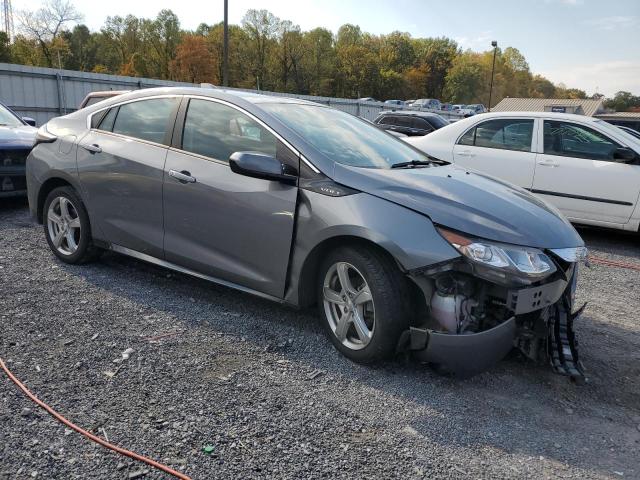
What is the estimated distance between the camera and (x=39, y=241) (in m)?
5.74

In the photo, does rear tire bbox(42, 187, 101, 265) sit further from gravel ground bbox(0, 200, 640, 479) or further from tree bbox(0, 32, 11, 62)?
tree bbox(0, 32, 11, 62)

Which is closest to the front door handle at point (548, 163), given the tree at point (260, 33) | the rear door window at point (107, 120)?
the rear door window at point (107, 120)

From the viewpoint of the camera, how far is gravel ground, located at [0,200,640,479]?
8.02ft

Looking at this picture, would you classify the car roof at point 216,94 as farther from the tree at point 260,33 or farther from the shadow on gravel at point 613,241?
the tree at point 260,33

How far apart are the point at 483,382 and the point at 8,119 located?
788 cm

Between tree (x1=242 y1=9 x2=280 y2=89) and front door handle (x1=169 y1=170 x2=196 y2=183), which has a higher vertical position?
tree (x1=242 y1=9 x2=280 y2=89)

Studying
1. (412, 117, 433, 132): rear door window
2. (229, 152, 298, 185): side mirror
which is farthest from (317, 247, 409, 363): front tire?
(412, 117, 433, 132): rear door window

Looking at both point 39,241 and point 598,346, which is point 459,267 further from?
point 39,241

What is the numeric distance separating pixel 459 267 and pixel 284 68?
7694 cm

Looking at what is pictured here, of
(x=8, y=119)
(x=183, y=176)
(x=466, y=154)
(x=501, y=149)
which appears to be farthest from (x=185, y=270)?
(x=8, y=119)

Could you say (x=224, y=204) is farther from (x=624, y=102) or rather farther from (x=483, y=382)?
(x=624, y=102)

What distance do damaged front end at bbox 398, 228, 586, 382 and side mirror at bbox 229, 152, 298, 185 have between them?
1.05 m

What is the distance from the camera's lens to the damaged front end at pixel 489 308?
2.90 m

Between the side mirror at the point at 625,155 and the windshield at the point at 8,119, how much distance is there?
817 centimetres
